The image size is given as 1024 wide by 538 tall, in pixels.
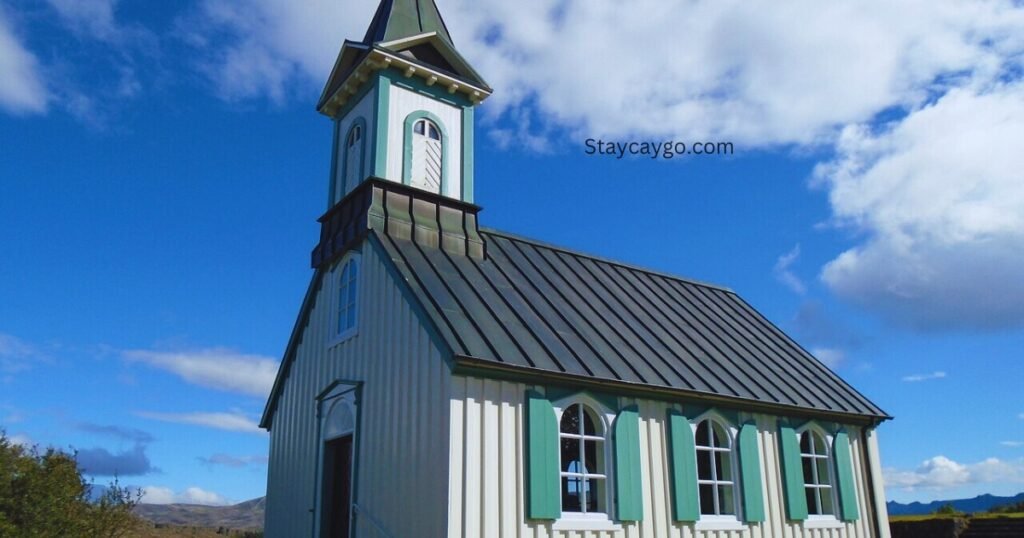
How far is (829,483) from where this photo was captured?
48.9 feet

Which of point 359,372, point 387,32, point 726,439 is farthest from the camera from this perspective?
point 387,32

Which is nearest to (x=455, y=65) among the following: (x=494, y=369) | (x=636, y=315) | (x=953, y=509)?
(x=636, y=315)

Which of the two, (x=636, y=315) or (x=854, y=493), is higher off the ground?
(x=636, y=315)

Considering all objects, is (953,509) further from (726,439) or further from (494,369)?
(494,369)

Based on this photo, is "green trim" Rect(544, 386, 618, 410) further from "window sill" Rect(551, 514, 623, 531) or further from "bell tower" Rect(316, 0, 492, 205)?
"bell tower" Rect(316, 0, 492, 205)

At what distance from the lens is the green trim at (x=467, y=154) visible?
14477mm

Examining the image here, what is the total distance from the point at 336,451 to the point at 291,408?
92.9 inches

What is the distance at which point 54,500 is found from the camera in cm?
1756

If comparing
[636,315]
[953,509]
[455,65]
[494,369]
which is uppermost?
[455,65]

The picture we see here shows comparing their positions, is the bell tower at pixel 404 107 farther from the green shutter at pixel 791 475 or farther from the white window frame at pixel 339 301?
the green shutter at pixel 791 475

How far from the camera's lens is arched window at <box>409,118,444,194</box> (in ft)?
46.1

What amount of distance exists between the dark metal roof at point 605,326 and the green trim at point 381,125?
1494 millimetres

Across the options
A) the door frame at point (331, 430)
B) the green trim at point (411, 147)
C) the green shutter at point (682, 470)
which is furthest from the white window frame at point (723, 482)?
the green trim at point (411, 147)

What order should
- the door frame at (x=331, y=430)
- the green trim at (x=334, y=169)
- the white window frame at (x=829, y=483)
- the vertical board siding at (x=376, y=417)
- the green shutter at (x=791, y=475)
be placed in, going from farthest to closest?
1. the green trim at (x=334, y=169)
2. the white window frame at (x=829, y=483)
3. the green shutter at (x=791, y=475)
4. the door frame at (x=331, y=430)
5. the vertical board siding at (x=376, y=417)
